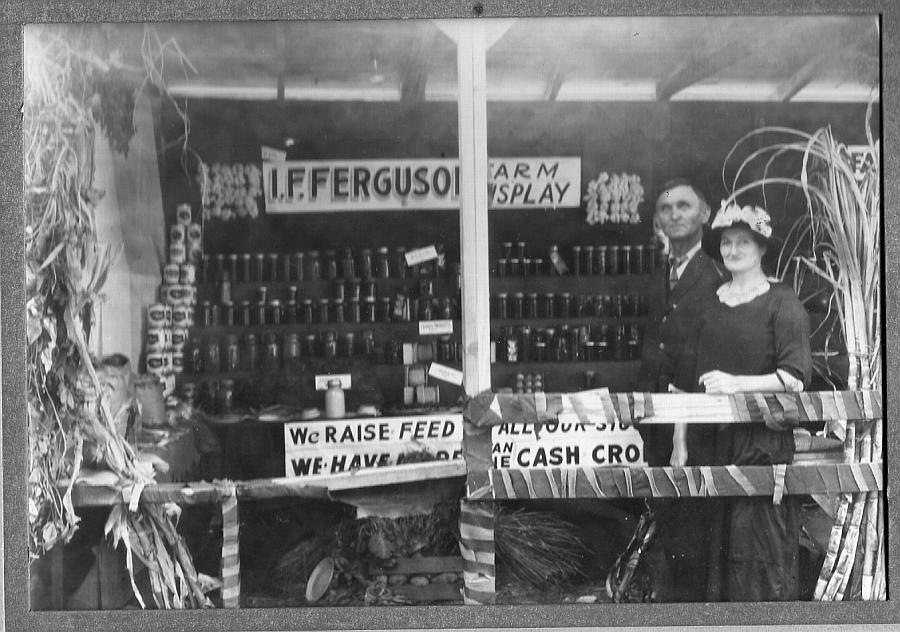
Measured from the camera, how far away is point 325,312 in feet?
10.6

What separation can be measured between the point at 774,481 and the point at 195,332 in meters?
1.92

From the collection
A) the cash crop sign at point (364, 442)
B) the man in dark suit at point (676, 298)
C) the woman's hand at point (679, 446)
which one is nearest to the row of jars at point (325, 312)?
the cash crop sign at point (364, 442)

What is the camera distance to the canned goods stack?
10.6 ft

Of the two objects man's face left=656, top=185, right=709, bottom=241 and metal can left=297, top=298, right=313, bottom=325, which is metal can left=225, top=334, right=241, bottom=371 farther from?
man's face left=656, top=185, right=709, bottom=241

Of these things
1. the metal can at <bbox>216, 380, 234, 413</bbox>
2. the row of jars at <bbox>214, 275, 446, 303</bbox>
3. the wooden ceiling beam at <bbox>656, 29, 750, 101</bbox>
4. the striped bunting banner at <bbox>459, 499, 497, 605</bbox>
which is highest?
the wooden ceiling beam at <bbox>656, 29, 750, 101</bbox>

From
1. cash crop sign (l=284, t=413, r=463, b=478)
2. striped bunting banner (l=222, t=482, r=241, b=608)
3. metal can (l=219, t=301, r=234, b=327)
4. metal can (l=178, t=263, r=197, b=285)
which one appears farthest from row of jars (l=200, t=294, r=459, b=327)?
striped bunting banner (l=222, t=482, r=241, b=608)

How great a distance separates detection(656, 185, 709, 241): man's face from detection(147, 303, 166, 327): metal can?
1.62m

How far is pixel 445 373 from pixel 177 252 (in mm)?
947

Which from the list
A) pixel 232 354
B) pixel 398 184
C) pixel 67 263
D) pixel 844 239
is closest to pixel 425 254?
pixel 398 184

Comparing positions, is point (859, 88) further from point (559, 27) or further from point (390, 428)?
point (390, 428)

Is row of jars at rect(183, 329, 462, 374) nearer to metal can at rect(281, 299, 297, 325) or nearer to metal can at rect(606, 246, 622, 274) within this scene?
metal can at rect(281, 299, 297, 325)

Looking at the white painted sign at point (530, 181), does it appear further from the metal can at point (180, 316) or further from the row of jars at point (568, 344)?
the metal can at point (180, 316)

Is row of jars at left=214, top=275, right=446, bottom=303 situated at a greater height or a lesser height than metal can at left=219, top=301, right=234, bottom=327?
greater

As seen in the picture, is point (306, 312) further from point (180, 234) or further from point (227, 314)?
point (180, 234)
